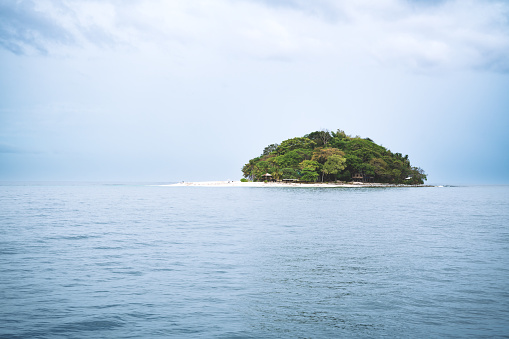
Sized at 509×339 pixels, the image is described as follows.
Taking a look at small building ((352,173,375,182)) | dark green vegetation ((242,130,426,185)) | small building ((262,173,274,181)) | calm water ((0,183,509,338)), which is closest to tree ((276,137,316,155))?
dark green vegetation ((242,130,426,185))

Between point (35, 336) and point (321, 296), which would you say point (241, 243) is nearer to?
point (321, 296)

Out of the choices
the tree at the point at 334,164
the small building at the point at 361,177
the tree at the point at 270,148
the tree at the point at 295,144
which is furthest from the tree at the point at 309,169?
the tree at the point at 270,148

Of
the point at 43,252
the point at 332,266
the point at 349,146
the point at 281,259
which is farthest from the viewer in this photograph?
the point at 349,146

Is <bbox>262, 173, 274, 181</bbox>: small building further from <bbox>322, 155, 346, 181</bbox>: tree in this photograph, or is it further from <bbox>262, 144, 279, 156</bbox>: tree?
<bbox>262, 144, 279, 156</bbox>: tree

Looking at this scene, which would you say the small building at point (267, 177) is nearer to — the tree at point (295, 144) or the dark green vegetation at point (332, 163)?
the dark green vegetation at point (332, 163)

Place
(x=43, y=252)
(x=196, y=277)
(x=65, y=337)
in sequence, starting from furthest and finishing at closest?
(x=43, y=252), (x=196, y=277), (x=65, y=337)

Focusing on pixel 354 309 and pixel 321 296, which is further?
pixel 321 296

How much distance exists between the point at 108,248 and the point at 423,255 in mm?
12474

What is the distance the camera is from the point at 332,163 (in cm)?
9850

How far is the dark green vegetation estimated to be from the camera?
101562mm

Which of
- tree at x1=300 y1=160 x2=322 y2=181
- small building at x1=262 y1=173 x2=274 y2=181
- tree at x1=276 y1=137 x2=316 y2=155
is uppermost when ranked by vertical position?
tree at x1=276 y1=137 x2=316 y2=155

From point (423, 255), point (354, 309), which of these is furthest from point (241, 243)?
point (354, 309)

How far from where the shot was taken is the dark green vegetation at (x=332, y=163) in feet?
333

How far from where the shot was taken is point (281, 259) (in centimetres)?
1426
